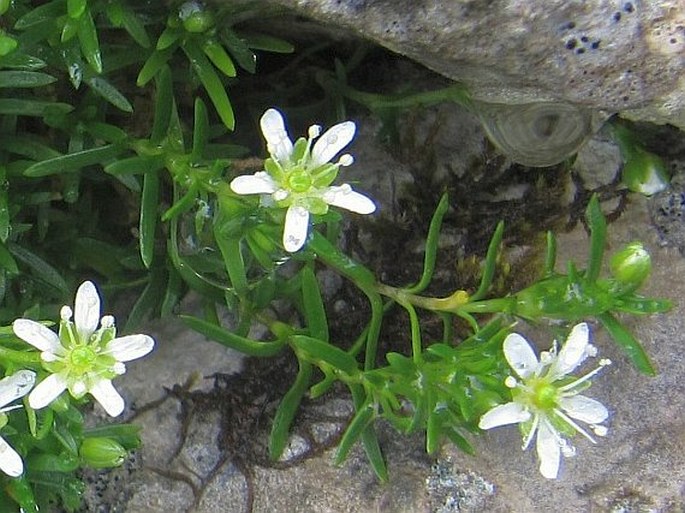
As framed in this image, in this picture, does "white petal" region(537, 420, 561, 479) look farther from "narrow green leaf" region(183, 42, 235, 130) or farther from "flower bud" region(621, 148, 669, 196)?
"narrow green leaf" region(183, 42, 235, 130)

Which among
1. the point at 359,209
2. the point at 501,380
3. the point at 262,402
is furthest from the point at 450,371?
the point at 262,402

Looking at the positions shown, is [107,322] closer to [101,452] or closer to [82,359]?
[82,359]

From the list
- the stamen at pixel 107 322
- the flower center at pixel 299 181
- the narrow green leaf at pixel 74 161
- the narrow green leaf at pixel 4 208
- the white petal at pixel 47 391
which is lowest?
the white petal at pixel 47 391

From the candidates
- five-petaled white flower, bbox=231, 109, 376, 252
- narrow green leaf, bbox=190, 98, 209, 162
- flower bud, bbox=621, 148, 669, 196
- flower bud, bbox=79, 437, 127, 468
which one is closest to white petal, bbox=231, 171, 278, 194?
five-petaled white flower, bbox=231, 109, 376, 252

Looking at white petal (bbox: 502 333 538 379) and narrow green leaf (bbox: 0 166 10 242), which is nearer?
white petal (bbox: 502 333 538 379)

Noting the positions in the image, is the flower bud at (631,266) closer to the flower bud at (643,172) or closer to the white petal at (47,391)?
the flower bud at (643,172)

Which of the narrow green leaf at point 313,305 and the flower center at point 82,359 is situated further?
the narrow green leaf at point 313,305

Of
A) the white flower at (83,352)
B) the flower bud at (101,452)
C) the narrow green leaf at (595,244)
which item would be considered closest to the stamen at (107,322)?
the white flower at (83,352)
